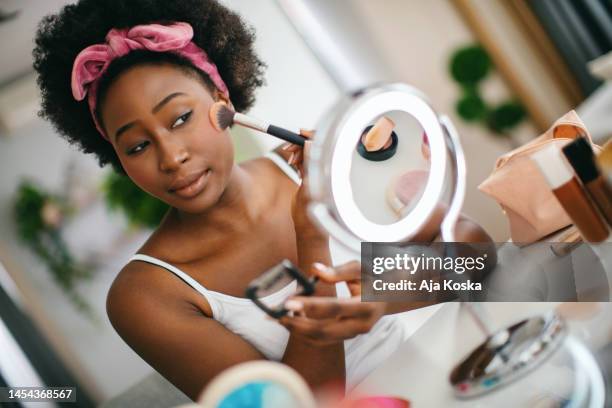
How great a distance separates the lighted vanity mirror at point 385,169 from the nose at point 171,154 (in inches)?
6.5

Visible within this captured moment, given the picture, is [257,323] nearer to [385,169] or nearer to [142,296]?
[142,296]

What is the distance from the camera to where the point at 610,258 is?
84 centimetres

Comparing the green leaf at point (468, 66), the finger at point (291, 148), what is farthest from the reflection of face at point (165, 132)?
the green leaf at point (468, 66)

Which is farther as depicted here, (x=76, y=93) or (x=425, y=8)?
(x=425, y=8)

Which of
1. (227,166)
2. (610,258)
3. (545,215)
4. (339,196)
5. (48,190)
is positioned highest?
(48,190)

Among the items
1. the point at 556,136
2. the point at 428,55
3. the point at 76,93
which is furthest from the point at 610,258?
the point at 76,93

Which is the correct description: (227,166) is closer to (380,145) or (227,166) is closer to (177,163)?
(177,163)

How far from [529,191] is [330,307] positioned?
1.18 ft

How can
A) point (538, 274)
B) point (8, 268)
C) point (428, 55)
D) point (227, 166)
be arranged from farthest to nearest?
point (428, 55) < point (538, 274) < point (227, 166) < point (8, 268)

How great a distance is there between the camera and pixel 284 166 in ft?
2.64

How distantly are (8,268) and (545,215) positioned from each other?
0.73 metres

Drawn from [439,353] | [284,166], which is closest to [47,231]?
[284,166]

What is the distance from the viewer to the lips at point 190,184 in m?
0.72

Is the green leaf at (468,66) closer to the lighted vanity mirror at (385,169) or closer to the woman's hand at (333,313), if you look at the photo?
the lighted vanity mirror at (385,169)
